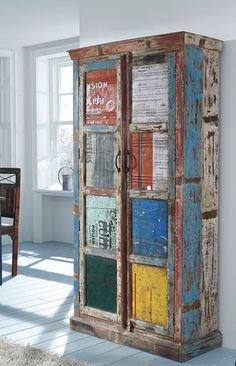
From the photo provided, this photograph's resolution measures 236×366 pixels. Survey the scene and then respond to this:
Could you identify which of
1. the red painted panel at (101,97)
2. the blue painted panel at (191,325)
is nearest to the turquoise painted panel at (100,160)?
the red painted panel at (101,97)

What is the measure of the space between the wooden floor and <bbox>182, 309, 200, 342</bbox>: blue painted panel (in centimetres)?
14

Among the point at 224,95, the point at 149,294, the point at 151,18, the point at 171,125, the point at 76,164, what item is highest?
the point at 151,18

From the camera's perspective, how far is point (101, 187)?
3887mm

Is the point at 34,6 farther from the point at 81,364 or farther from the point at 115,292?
the point at 81,364

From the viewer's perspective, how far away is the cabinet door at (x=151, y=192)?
352cm

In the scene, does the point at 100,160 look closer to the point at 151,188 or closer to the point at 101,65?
the point at 151,188

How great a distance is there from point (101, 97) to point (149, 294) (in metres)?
1.32

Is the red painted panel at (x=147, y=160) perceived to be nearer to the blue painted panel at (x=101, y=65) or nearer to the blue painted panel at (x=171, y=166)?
the blue painted panel at (x=171, y=166)

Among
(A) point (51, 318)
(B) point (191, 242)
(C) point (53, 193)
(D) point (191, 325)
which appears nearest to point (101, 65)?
(B) point (191, 242)

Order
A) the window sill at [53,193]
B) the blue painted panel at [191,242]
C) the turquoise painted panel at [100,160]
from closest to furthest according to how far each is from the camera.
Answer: the blue painted panel at [191,242]
the turquoise painted panel at [100,160]
the window sill at [53,193]

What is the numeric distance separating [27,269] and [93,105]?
278 centimetres

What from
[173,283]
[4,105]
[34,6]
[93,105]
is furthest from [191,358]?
[4,105]

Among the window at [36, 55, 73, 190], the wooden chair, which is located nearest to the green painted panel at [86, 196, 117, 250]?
the wooden chair

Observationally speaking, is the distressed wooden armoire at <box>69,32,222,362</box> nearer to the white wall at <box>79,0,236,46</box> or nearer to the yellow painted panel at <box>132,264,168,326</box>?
the yellow painted panel at <box>132,264,168,326</box>
